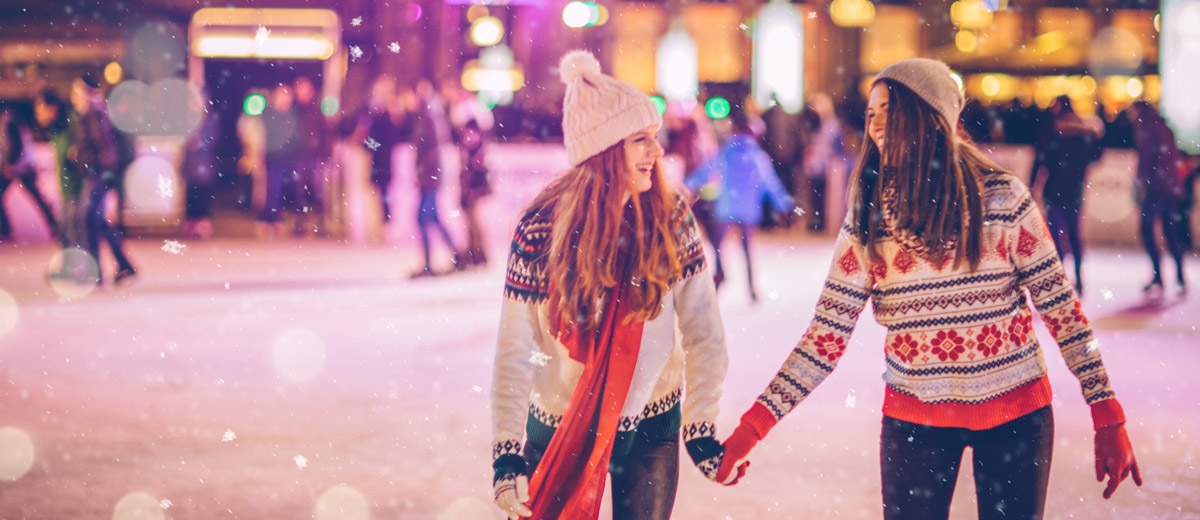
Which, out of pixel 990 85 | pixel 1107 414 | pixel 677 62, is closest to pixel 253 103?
pixel 677 62

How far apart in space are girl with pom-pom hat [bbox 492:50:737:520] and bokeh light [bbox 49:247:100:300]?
9136 mm

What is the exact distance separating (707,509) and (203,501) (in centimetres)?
188

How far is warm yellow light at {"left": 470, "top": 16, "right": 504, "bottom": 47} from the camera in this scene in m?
21.7

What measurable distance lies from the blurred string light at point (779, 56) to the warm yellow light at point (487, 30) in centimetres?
531

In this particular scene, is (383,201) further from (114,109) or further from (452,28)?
(452,28)

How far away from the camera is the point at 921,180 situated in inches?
98.0

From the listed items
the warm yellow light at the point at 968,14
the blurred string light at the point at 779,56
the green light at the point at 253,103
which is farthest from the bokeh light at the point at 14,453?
the warm yellow light at the point at 968,14

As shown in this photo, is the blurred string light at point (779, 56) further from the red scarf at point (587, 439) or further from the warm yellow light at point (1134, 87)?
the red scarf at point (587, 439)

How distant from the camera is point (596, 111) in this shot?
2631 millimetres

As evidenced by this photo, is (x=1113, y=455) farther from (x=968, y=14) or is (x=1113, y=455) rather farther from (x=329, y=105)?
(x=968, y=14)

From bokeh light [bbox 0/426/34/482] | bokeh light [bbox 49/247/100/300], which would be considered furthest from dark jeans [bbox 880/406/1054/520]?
bokeh light [bbox 49/247/100/300]

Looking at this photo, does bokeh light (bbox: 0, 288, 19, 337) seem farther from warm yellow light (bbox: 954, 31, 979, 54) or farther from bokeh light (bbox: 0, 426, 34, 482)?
warm yellow light (bbox: 954, 31, 979, 54)

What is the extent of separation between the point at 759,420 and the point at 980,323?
0.50 metres

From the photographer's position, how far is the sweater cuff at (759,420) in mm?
2498
